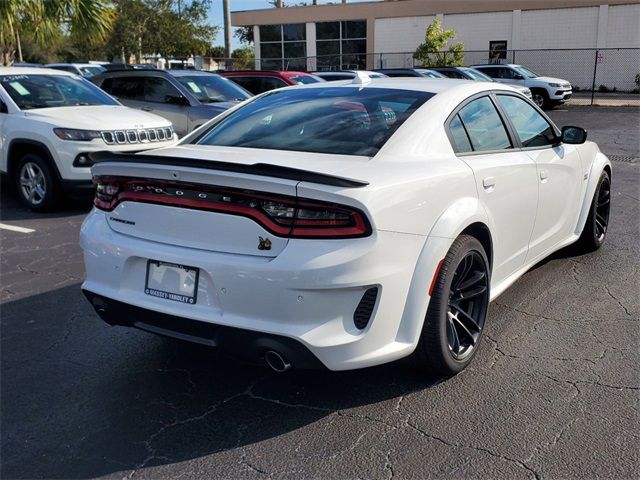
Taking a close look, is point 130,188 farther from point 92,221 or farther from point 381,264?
point 381,264

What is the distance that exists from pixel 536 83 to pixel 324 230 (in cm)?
2276

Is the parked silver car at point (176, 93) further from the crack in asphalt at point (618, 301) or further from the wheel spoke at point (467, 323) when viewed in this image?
the wheel spoke at point (467, 323)

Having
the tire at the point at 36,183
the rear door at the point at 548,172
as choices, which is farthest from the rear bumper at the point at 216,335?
the tire at the point at 36,183

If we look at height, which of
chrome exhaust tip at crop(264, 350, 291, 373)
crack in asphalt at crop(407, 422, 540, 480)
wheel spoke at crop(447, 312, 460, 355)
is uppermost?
chrome exhaust tip at crop(264, 350, 291, 373)

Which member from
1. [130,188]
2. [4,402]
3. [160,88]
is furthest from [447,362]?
[160,88]

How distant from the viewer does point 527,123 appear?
4715 millimetres

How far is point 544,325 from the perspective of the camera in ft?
14.0

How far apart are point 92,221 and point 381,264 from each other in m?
1.66

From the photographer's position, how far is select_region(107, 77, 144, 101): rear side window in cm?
1135

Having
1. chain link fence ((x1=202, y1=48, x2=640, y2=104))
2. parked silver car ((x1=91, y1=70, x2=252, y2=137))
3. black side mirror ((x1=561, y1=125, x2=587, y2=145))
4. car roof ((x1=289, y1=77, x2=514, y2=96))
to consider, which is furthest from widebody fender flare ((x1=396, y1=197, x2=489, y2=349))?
chain link fence ((x1=202, y1=48, x2=640, y2=104))

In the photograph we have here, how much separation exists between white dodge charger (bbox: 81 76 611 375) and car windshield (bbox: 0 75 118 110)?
5187 millimetres

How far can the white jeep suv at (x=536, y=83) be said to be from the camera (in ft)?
76.2

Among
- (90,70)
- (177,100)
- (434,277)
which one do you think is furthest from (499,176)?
(90,70)

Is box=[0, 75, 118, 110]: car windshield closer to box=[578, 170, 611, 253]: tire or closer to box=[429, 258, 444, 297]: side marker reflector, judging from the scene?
box=[578, 170, 611, 253]: tire
